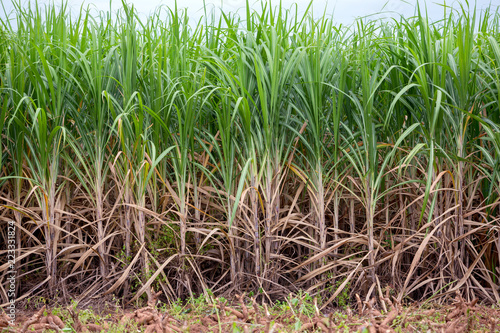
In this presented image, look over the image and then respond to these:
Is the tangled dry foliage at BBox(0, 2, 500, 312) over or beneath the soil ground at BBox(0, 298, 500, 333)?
over

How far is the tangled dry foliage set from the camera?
7.07 feet

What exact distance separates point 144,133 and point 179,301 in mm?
856

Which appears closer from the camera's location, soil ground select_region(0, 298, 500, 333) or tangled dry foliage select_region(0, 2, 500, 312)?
soil ground select_region(0, 298, 500, 333)

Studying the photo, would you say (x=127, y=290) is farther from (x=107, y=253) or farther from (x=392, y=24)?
(x=392, y=24)

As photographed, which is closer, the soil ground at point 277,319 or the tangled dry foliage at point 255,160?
the soil ground at point 277,319

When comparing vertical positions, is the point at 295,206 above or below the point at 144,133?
below

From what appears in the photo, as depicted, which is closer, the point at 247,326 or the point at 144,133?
the point at 247,326

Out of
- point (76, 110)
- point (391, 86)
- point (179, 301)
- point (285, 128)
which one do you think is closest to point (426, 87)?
point (391, 86)

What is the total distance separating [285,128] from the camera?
7.49 feet

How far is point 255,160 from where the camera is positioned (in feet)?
7.05

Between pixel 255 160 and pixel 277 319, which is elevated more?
pixel 255 160

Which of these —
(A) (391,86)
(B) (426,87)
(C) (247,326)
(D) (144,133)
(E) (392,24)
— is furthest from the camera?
(E) (392,24)

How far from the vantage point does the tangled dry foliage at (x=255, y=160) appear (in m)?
2.16

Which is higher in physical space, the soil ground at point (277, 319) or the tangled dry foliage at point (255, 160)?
the tangled dry foliage at point (255, 160)
